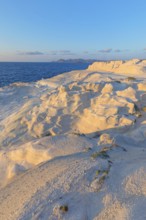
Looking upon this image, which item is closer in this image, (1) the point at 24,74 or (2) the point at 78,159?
(2) the point at 78,159

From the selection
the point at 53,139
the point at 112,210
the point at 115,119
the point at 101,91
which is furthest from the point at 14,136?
the point at 112,210

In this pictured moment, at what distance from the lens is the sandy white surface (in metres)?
6.44

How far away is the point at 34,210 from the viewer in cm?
648

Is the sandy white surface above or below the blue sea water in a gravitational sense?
above

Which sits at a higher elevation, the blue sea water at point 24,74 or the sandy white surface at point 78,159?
the sandy white surface at point 78,159

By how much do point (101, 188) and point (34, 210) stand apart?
181 cm

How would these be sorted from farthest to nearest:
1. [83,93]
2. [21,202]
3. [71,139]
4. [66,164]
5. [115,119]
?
[83,93] → [115,119] → [71,139] → [66,164] → [21,202]

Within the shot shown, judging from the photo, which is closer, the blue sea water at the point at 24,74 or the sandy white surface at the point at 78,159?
the sandy white surface at the point at 78,159

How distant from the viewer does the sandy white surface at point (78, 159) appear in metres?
6.44

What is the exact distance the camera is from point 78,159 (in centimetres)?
879

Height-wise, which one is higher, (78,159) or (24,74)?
(78,159)

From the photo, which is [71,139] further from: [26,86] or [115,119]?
[26,86]

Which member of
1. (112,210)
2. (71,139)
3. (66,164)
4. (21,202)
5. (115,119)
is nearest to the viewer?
(112,210)

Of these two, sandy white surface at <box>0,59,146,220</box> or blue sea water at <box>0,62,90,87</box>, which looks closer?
sandy white surface at <box>0,59,146,220</box>
